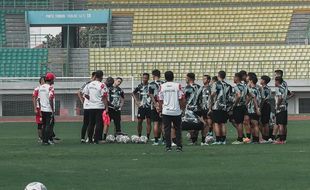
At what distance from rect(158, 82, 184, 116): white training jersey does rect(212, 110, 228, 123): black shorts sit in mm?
2992

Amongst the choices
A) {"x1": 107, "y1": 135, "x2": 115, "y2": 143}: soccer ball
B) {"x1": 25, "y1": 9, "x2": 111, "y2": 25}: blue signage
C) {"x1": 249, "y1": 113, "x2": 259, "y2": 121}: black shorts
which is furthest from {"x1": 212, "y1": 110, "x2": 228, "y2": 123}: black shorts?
{"x1": 25, "y1": 9, "x2": 111, "y2": 25}: blue signage

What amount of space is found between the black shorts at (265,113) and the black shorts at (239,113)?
773 millimetres

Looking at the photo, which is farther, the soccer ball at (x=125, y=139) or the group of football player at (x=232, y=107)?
the soccer ball at (x=125, y=139)

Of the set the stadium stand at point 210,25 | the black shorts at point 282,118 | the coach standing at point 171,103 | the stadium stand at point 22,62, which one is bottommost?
the black shorts at point 282,118

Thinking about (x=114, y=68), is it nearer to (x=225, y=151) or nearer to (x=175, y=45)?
(x=175, y=45)

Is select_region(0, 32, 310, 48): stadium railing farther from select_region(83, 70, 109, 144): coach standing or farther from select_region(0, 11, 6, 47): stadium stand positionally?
select_region(83, 70, 109, 144): coach standing

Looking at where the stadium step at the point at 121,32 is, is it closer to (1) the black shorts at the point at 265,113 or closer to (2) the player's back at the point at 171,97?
(1) the black shorts at the point at 265,113

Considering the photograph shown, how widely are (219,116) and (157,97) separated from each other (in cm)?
183

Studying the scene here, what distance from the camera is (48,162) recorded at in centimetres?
1873

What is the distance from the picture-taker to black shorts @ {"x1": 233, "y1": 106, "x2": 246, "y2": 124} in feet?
83.4

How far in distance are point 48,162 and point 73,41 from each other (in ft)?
124

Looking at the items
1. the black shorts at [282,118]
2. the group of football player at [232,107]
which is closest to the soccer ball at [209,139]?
the group of football player at [232,107]

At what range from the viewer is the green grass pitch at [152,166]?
14.6 metres

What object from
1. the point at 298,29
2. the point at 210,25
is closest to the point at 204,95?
the point at 210,25
